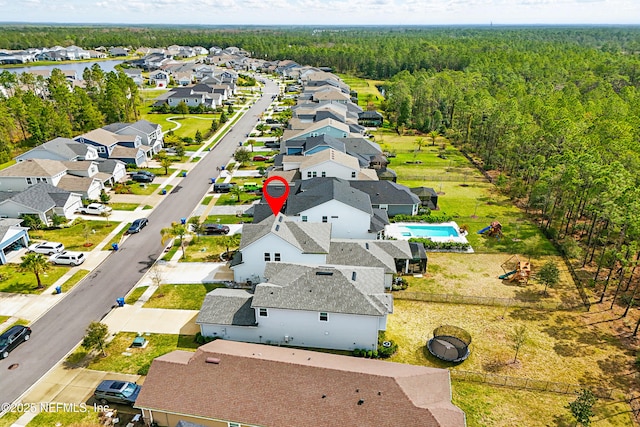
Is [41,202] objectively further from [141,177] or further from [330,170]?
[330,170]

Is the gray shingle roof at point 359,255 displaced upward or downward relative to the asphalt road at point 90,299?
upward

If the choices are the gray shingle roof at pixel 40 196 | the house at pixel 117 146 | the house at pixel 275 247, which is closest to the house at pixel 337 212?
the house at pixel 275 247

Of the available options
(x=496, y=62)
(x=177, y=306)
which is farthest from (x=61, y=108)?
(x=496, y=62)

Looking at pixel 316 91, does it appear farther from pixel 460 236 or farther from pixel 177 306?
pixel 177 306

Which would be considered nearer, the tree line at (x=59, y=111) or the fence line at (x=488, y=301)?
the fence line at (x=488, y=301)

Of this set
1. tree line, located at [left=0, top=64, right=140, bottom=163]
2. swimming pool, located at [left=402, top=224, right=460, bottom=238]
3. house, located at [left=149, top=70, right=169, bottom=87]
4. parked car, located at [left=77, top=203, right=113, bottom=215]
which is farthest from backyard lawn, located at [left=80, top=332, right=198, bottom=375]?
house, located at [left=149, top=70, right=169, bottom=87]

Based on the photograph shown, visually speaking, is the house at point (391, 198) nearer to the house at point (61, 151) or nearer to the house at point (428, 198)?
the house at point (428, 198)
